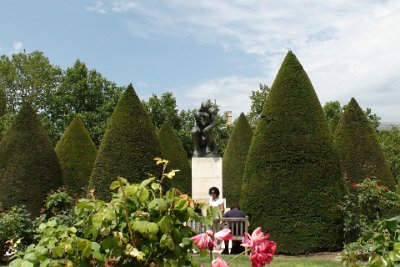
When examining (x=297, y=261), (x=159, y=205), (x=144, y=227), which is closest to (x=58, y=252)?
(x=144, y=227)

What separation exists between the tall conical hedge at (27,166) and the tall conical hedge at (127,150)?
9.62 feet

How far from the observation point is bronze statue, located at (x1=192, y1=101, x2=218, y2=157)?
15031 millimetres

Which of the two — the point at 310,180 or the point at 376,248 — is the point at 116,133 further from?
the point at 376,248

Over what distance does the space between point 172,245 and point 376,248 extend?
1.26 meters

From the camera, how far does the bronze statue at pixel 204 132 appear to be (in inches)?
592

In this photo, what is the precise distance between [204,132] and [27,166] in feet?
17.8

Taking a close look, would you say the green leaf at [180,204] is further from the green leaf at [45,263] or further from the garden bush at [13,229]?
the garden bush at [13,229]

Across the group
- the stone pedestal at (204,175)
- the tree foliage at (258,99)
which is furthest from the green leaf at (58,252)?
the tree foliage at (258,99)

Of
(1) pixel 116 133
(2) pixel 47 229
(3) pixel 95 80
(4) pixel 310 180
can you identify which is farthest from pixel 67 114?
(2) pixel 47 229

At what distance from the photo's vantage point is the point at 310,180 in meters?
10.6

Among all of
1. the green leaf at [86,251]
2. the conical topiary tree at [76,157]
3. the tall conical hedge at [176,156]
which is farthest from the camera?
the tall conical hedge at [176,156]

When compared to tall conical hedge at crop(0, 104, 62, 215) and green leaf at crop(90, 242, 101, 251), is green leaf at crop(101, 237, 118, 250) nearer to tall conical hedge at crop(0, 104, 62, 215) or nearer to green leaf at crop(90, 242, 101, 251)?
green leaf at crop(90, 242, 101, 251)

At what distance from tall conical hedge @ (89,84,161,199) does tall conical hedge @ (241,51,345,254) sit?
2470mm

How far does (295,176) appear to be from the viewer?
35.0ft
